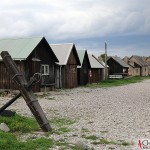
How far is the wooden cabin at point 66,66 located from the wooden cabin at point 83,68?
122 inches

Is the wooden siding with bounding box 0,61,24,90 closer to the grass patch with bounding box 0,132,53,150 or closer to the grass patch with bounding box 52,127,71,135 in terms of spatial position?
the grass patch with bounding box 52,127,71,135

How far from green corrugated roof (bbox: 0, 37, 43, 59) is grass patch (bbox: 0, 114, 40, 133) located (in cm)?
1595

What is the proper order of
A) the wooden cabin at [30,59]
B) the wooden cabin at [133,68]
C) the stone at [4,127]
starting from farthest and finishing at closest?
the wooden cabin at [133,68], the wooden cabin at [30,59], the stone at [4,127]

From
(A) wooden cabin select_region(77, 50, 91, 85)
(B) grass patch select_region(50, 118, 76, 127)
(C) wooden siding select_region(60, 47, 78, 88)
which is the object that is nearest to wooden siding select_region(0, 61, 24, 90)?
(C) wooden siding select_region(60, 47, 78, 88)

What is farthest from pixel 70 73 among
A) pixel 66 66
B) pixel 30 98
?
pixel 30 98

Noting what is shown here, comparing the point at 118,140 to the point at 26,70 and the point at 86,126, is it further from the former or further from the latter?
the point at 26,70

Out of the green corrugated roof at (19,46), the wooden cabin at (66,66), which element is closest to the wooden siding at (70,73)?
the wooden cabin at (66,66)

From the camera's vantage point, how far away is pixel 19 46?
3081 centimetres

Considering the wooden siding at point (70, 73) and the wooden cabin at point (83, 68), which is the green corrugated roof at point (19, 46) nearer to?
the wooden siding at point (70, 73)

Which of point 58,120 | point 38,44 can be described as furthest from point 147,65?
point 58,120

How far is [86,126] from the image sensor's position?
Result: 1338cm

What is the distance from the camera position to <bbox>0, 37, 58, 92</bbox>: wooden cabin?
2897cm

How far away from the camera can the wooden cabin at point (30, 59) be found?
1141 inches

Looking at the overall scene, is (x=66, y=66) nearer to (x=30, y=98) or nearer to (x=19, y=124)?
(x=19, y=124)
